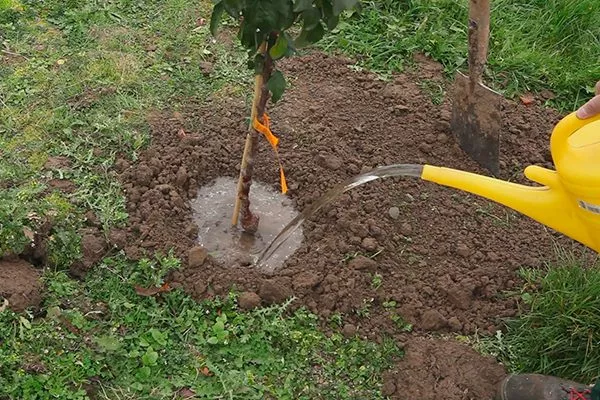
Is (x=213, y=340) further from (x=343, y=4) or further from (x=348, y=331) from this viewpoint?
→ (x=343, y=4)

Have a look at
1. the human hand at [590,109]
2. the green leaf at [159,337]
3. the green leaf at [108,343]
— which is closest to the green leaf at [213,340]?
the green leaf at [159,337]

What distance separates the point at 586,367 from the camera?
2.61m

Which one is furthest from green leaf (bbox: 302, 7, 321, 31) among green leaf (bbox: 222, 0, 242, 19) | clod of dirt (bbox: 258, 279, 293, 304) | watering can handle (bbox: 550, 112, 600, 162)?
clod of dirt (bbox: 258, 279, 293, 304)

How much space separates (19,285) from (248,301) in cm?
79

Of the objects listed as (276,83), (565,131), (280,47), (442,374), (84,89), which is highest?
(280,47)

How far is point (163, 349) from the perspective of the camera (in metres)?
2.59

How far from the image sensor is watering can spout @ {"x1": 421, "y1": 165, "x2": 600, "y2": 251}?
235cm

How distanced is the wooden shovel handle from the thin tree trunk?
0.98 m

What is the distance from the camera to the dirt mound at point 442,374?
2.56 meters

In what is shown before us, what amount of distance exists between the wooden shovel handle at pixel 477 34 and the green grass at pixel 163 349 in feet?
4.18

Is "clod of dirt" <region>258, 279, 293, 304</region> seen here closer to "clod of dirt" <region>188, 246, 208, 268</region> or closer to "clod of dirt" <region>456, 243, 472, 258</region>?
"clod of dirt" <region>188, 246, 208, 268</region>

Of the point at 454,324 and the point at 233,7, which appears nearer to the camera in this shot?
the point at 233,7

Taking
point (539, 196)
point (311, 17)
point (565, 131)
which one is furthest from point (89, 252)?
point (565, 131)

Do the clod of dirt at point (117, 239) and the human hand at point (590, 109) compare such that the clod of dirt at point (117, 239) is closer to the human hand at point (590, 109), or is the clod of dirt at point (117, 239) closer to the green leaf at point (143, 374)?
the green leaf at point (143, 374)
